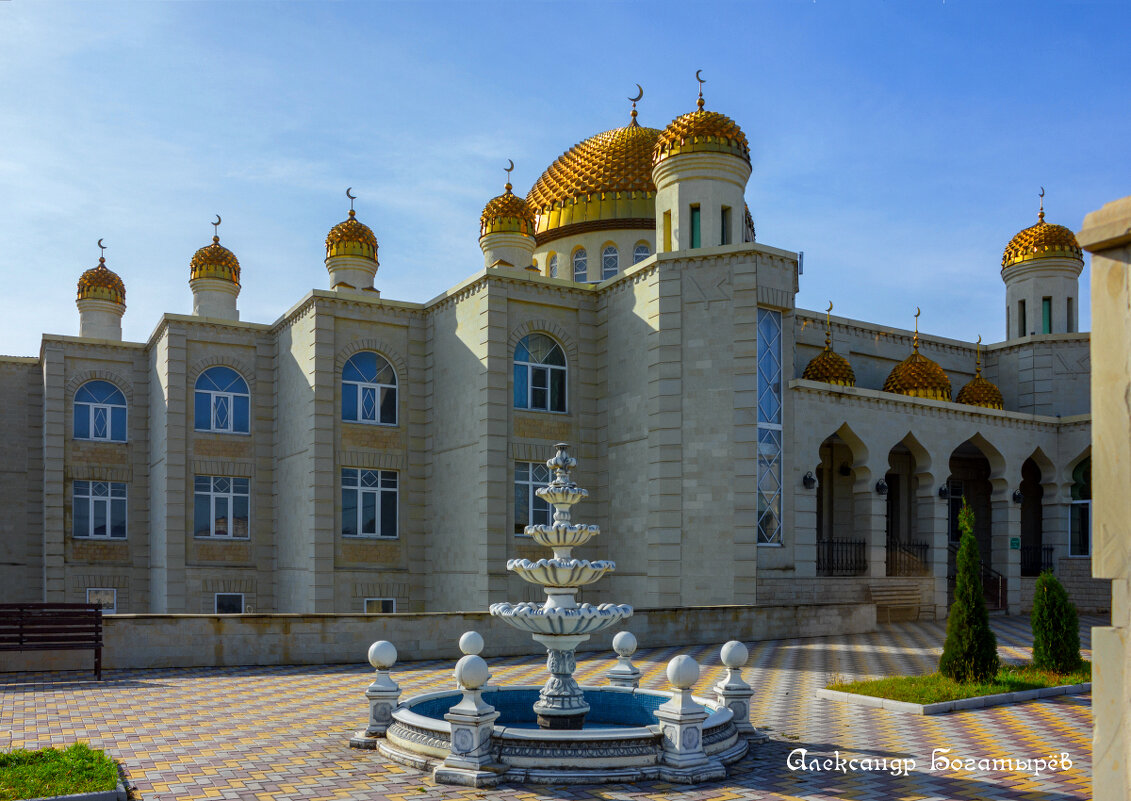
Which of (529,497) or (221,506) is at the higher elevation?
(529,497)

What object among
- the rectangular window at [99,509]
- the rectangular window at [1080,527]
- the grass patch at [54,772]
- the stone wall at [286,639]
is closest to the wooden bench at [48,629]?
the stone wall at [286,639]

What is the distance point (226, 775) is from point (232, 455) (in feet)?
67.2

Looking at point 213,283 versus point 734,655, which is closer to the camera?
point 734,655

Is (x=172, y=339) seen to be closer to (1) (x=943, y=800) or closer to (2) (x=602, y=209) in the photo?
(2) (x=602, y=209)

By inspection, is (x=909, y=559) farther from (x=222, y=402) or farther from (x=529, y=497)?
(x=222, y=402)

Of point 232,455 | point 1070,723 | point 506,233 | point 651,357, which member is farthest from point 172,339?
point 1070,723

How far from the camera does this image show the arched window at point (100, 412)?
95.7 ft

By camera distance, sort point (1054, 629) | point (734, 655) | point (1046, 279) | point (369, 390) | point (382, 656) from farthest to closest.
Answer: point (1046, 279) → point (369, 390) → point (1054, 629) → point (734, 655) → point (382, 656)

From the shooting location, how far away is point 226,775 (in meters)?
8.48

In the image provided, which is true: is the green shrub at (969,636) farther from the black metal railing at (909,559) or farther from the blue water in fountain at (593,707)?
the black metal railing at (909,559)

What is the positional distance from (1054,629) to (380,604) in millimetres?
16700

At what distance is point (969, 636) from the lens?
512 inches

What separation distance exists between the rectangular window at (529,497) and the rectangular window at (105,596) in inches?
496

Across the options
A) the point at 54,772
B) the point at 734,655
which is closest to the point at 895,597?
the point at 734,655
